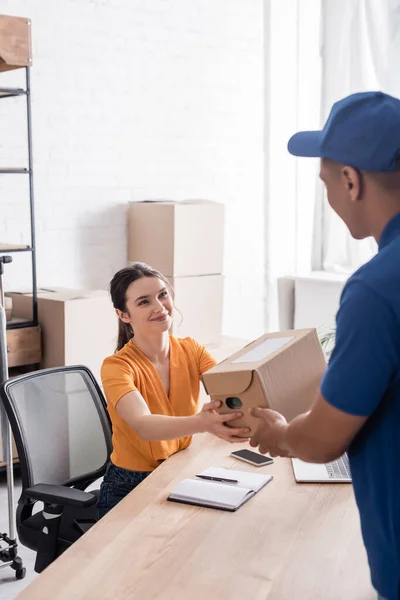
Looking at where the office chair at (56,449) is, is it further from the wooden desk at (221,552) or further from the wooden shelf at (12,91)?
the wooden shelf at (12,91)

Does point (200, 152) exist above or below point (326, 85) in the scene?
below

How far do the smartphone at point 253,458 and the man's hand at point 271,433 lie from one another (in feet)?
1.98

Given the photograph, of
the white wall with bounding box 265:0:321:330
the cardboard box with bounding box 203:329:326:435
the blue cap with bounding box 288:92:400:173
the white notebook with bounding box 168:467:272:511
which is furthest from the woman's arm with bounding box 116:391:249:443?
the white wall with bounding box 265:0:321:330

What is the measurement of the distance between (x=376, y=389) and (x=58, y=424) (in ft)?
4.78

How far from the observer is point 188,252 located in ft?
13.6

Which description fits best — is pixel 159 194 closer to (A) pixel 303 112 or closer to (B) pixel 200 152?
(B) pixel 200 152

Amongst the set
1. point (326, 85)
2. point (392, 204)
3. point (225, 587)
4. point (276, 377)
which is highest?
point (326, 85)

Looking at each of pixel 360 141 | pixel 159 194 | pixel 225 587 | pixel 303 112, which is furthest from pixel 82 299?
pixel 360 141

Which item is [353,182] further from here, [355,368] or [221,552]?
[221,552]

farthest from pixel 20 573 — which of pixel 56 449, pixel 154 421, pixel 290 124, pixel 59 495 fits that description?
pixel 290 124

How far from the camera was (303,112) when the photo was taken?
4.89 metres

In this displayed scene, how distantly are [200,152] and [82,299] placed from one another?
55.8 inches

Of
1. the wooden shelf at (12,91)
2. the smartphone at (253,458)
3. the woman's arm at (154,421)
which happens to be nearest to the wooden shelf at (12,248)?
the wooden shelf at (12,91)

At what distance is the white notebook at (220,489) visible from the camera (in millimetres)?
1805
